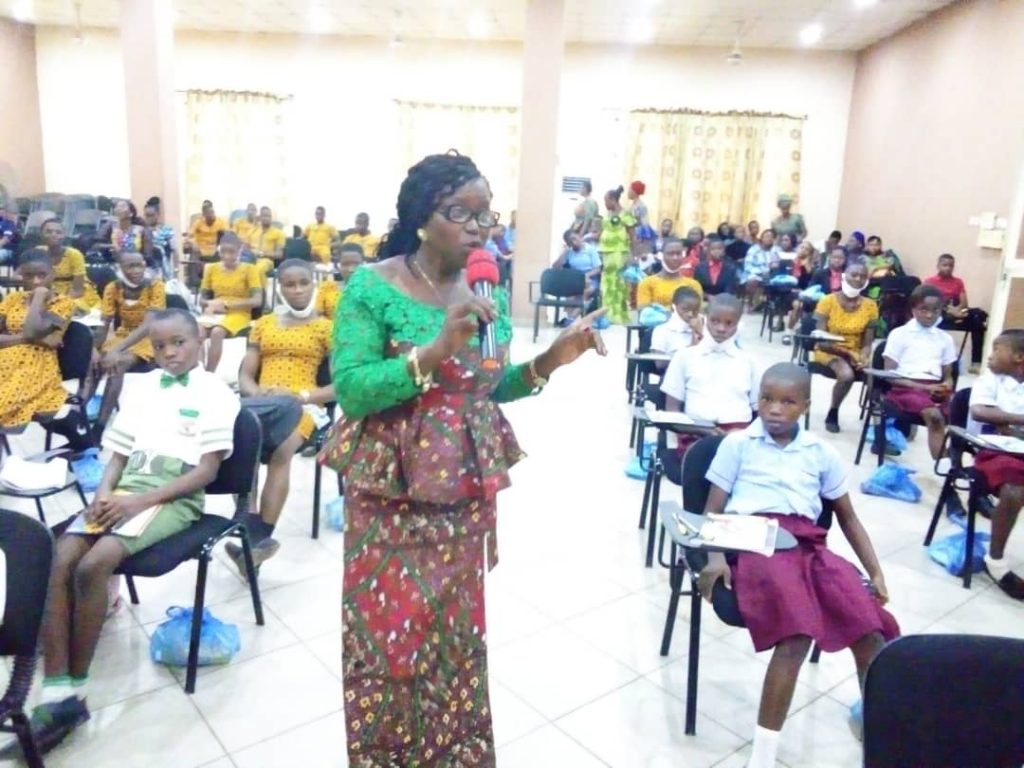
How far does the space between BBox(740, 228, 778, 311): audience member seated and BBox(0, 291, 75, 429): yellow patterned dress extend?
314 inches

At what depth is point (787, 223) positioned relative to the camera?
11.4 metres

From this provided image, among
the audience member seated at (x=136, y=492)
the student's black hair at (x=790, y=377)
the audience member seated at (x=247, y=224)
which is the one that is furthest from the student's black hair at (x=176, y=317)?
the audience member seated at (x=247, y=224)

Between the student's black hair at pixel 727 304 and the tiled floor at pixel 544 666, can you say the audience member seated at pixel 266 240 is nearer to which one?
the tiled floor at pixel 544 666

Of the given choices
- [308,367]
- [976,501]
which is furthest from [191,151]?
[976,501]

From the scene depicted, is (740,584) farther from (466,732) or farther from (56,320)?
(56,320)

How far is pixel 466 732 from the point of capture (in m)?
1.75

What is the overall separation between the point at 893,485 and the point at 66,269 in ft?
18.1

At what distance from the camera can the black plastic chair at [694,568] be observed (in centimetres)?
217

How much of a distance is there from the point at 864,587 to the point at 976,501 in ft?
4.72

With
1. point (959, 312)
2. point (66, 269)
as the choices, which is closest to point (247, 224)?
point (66, 269)

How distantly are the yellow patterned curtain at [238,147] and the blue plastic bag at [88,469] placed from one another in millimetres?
9340

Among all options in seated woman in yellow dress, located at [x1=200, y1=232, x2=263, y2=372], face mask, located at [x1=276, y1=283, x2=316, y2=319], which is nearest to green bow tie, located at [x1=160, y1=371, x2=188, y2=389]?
face mask, located at [x1=276, y1=283, x2=316, y2=319]

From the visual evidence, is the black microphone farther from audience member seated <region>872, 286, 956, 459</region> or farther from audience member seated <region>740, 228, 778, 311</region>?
audience member seated <region>740, 228, 778, 311</region>

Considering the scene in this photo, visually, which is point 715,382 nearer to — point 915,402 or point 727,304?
point 727,304
